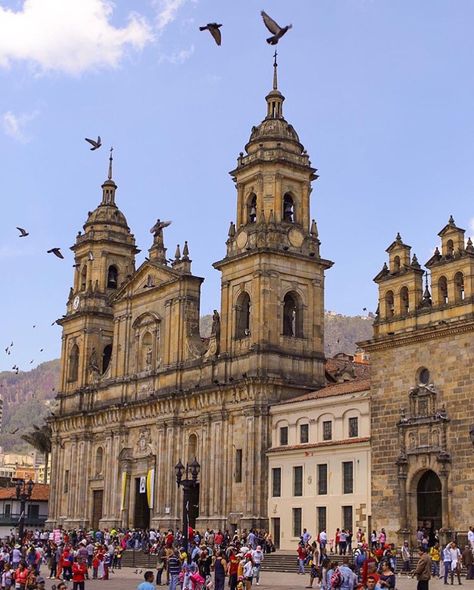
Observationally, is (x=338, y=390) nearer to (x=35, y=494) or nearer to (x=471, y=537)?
(x=471, y=537)

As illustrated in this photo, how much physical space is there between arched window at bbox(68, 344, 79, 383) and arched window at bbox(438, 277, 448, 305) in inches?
1506

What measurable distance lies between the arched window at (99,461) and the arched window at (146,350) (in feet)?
24.5

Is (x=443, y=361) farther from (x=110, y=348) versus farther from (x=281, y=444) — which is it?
(x=110, y=348)

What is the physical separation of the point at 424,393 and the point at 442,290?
178 inches

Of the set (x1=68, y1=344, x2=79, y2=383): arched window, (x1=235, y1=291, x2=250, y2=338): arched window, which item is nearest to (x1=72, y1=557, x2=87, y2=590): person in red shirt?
(x1=235, y1=291, x2=250, y2=338): arched window

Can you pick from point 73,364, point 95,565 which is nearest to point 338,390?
point 95,565

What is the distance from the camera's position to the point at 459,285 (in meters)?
45.2

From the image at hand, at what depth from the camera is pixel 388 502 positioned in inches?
1829

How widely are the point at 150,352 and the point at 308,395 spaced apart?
52.3 feet

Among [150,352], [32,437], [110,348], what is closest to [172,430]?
[150,352]

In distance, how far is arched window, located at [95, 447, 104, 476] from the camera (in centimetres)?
7181

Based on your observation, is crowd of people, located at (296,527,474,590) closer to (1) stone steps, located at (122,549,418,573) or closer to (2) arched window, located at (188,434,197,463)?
(1) stone steps, located at (122,549,418,573)

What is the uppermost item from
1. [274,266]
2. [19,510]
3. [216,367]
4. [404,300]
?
[274,266]

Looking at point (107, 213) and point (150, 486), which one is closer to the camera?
point (150, 486)
